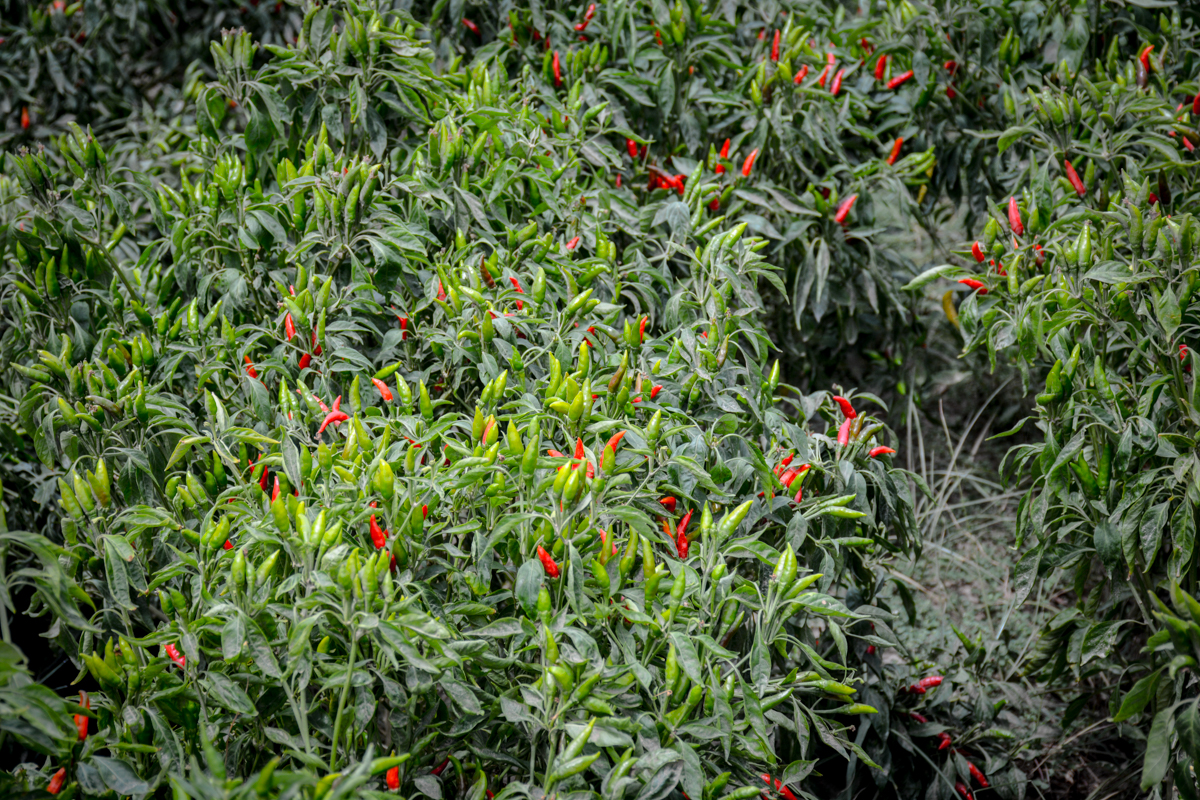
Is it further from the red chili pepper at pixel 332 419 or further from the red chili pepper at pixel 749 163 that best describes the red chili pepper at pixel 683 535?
the red chili pepper at pixel 749 163

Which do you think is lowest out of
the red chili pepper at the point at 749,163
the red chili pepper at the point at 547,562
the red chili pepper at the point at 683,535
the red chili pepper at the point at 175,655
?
the red chili pepper at the point at 175,655

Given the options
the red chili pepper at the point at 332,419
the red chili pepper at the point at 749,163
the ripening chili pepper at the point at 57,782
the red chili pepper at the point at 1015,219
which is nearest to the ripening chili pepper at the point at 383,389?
the red chili pepper at the point at 332,419

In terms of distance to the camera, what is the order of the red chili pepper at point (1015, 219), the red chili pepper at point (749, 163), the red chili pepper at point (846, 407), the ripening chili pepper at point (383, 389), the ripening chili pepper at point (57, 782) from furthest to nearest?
the red chili pepper at point (749, 163), the red chili pepper at point (1015, 219), the red chili pepper at point (846, 407), the ripening chili pepper at point (383, 389), the ripening chili pepper at point (57, 782)

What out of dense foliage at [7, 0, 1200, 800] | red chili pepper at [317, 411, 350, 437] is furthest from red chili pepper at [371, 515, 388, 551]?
red chili pepper at [317, 411, 350, 437]

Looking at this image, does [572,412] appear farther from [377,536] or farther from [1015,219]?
[1015,219]

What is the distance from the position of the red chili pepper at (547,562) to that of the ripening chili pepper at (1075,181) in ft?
6.42

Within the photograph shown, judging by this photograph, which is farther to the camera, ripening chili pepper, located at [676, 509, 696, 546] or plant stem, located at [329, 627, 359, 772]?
ripening chili pepper, located at [676, 509, 696, 546]

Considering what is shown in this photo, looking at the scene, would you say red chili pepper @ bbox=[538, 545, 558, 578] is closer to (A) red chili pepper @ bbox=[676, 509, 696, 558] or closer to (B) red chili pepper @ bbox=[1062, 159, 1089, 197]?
(A) red chili pepper @ bbox=[676, 509, 696, 558]

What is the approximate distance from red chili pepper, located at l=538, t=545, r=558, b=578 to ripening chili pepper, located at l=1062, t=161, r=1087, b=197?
1957 millimetres

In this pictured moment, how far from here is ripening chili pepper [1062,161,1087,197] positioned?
2.60 m

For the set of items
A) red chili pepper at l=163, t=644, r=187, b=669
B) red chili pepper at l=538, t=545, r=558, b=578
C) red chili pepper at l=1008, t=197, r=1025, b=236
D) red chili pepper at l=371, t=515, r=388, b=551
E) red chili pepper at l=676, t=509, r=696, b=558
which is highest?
red chili pepper at l=1008, t=197, r=1025, b=236

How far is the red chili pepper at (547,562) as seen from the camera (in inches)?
60.0

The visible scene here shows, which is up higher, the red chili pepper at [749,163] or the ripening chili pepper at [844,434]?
the red chili pepper at [749,163]

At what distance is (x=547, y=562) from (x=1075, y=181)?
202cm
